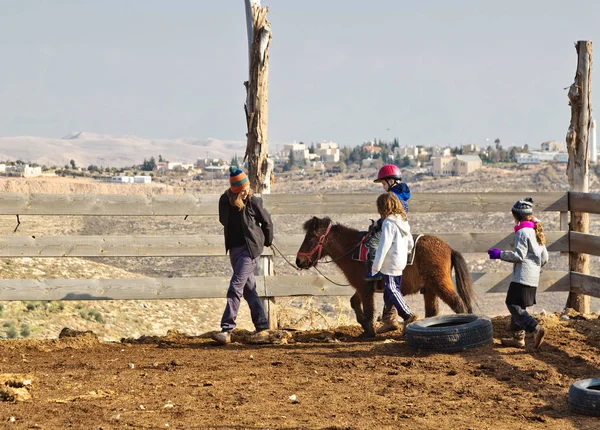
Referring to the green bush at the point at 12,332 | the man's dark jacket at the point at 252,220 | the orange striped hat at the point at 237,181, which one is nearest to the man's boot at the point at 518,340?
the man's dark jacket at the point at 252,220

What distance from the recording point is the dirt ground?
239 inches

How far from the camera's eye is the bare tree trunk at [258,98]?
405 inches

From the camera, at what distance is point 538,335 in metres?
8.20

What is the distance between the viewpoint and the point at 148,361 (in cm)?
841

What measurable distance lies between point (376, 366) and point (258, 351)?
5.02 ft

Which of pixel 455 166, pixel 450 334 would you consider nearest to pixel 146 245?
pixel 450 334

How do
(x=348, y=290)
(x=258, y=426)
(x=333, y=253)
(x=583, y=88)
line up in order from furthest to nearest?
(x=583, y=88)
(x=348, y=290)
(x=333, y=253)
(x=258, y=426)

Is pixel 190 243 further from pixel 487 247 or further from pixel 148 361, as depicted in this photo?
pixel 487 247

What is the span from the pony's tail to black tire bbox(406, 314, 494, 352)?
0.58 m

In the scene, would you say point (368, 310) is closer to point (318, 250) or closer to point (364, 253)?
point (364, 253)

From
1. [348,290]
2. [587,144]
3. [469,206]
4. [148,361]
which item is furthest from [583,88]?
[148,361]

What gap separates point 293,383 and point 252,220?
2.43 meters

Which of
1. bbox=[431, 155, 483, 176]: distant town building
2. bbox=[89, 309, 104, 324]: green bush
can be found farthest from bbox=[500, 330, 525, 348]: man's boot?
bbox=[431, 155, 483, 176]: distant town building

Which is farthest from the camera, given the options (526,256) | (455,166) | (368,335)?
(455,166)
